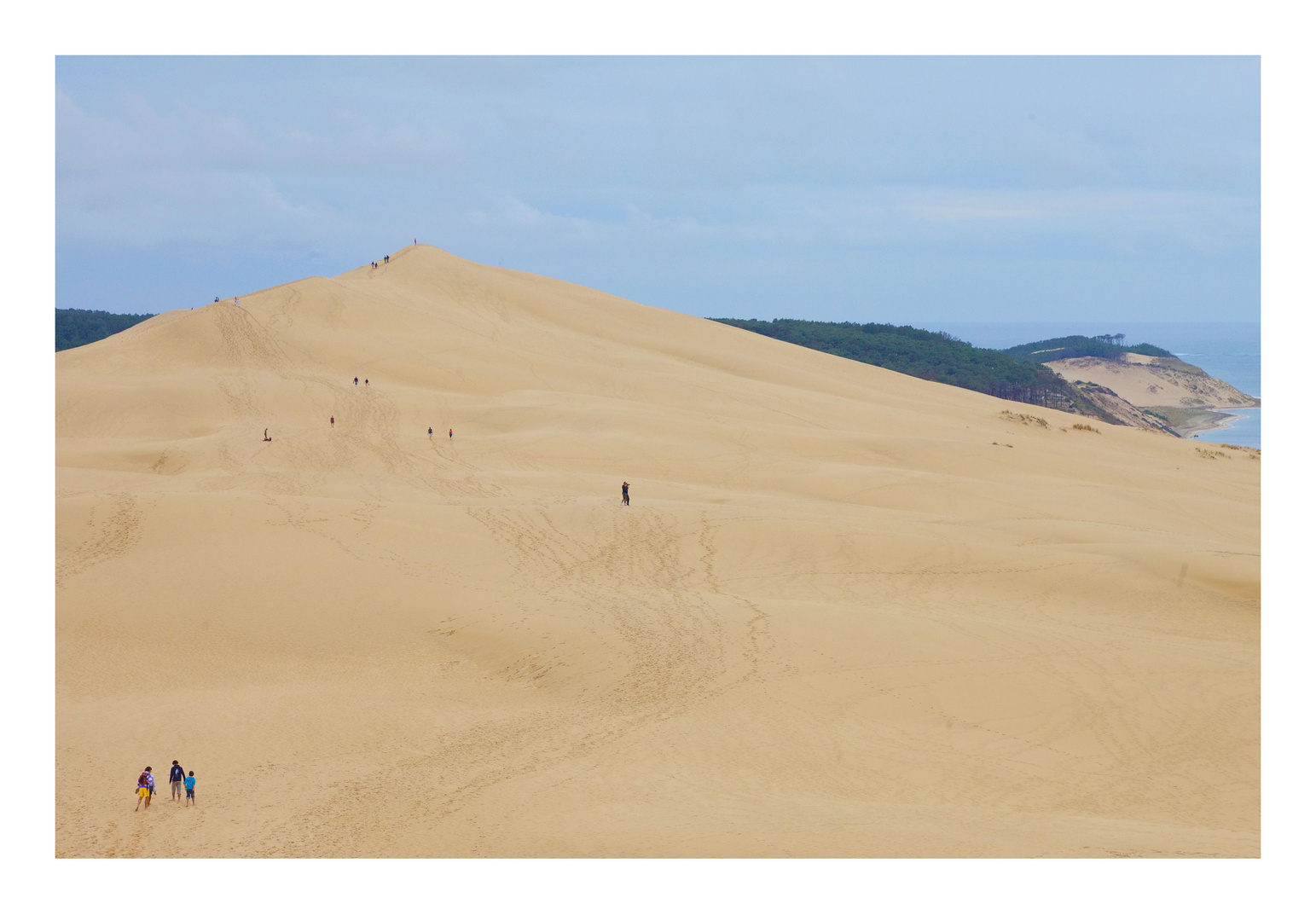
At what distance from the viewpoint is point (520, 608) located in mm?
17688

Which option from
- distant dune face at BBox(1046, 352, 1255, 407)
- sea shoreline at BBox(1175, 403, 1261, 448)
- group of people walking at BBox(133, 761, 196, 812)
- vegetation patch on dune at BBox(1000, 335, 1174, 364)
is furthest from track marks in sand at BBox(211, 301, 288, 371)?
vegetation patch on dune at BBox(1000, 335, 1174, 364)

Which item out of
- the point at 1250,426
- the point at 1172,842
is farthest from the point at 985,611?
the point at 1250,426

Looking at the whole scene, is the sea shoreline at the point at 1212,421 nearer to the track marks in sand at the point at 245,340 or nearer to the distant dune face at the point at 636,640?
the distant dune face at the point at 636,640

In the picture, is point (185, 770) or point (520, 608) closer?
point (185, 770)

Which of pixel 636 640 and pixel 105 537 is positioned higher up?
pixel 105 537

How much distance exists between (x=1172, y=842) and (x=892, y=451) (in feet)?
71.6

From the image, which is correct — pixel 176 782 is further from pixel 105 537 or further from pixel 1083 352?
pixel 1083 352

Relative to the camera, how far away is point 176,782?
496 inches

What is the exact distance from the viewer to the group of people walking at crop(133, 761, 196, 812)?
40.8 feet

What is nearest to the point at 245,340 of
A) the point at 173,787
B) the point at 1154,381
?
the point at 173,787

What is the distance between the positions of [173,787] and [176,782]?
0.11m

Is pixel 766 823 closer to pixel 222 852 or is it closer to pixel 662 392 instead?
pixel 222 852

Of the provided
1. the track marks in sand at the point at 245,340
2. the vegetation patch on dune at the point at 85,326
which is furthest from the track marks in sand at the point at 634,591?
the vegetation patch on dune at the point at 85,326

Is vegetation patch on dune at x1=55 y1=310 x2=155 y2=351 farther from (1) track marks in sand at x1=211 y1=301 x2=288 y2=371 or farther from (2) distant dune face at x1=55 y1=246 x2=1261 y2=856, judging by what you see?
(2) distant dune face at x1=55 y1=246 x2=1261 y2=856
